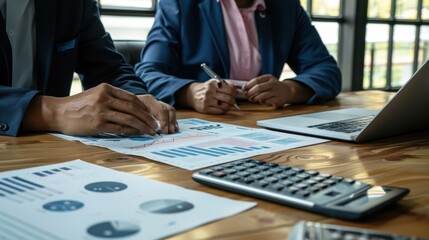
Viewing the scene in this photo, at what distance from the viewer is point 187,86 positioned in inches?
49.1

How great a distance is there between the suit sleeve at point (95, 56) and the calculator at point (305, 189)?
76cm

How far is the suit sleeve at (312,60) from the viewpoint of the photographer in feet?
4.83

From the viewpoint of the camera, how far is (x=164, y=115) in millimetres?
918

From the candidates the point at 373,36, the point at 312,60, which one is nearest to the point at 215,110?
the point at 312,60

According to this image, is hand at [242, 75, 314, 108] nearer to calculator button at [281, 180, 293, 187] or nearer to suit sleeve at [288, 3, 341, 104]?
suit sleeve at [288, 3, 341, 104]

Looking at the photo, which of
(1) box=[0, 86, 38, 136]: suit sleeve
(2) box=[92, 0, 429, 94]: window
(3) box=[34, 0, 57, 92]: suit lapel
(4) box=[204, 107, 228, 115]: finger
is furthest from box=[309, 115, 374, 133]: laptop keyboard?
(2) box=[92, 0, 429, 94]: window

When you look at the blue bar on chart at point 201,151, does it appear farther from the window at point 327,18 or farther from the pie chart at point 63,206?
the window at point 327,18

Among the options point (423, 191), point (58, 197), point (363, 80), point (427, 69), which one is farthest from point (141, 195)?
point (363, 80)

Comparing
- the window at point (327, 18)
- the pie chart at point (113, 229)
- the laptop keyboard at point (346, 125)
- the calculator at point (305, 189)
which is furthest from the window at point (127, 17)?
the pie chart at point (113, 229)

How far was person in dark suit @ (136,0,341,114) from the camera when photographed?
1286mm

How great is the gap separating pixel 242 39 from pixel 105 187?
106 centimetres

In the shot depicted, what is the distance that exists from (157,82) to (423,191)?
0.86 meters

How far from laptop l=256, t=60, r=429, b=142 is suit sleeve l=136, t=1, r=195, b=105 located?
0.37 m

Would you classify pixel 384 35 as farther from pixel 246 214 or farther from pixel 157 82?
pixel 246 214
